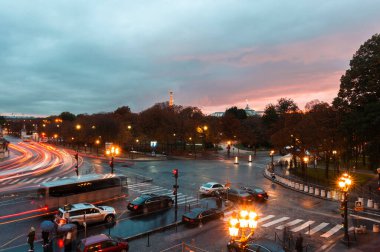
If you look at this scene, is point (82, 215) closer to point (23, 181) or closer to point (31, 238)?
point (31, 238)

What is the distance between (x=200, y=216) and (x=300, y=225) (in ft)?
26.1

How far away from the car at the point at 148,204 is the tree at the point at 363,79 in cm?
2437

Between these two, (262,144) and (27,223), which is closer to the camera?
(27,223)

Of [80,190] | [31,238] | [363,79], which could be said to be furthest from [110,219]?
[363,79]

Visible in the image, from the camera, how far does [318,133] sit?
147 ft

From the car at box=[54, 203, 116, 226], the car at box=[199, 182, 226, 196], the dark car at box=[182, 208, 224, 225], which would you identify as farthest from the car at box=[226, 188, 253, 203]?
the car at box=[54, 203, 116, 226]

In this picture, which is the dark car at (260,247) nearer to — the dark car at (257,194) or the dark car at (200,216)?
the dark car at (200,216)

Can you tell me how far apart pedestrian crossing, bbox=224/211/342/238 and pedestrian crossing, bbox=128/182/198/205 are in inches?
224

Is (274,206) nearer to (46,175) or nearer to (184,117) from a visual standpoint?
(46,175)

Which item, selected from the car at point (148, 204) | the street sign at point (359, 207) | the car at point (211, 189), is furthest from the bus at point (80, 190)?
the street sign at point (359, 207)

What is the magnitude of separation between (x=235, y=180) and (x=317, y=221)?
749 inches

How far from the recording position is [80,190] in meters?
28.2

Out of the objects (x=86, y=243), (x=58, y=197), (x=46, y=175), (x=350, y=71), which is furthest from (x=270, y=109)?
(x=86, y=243)

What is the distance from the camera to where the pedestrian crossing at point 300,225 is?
2292 cm
